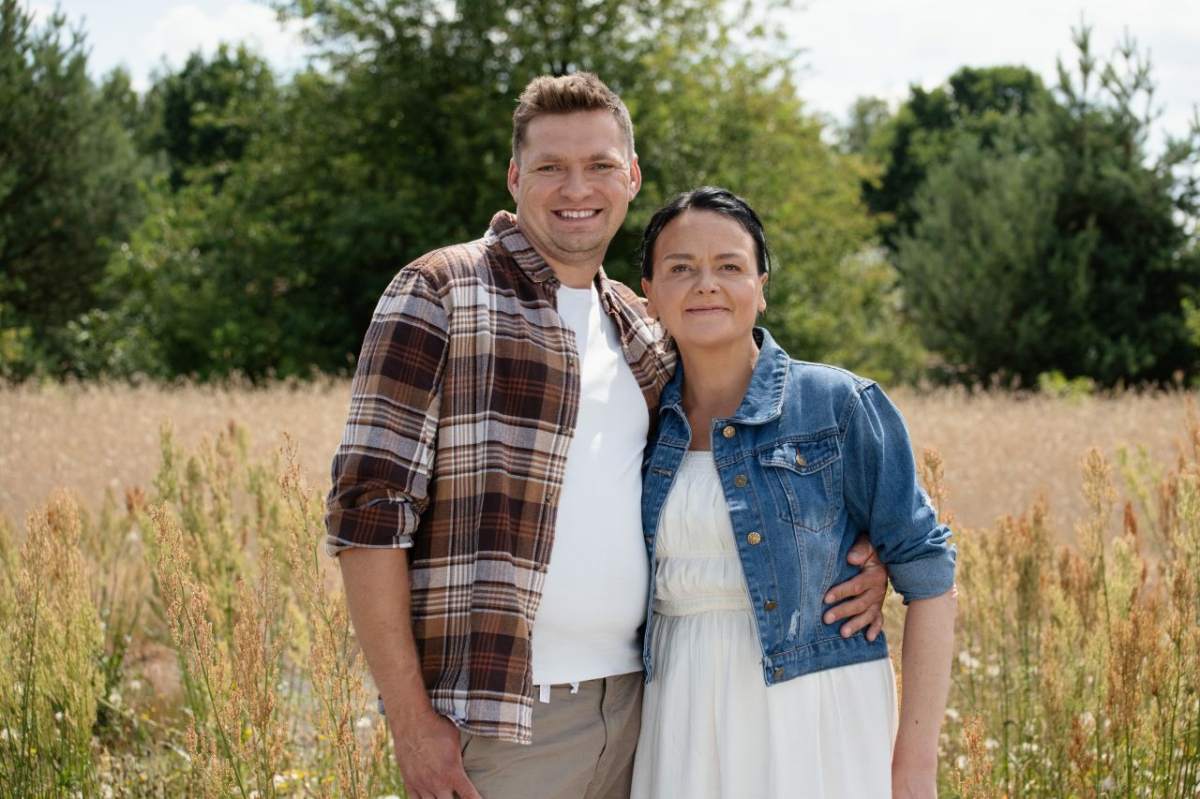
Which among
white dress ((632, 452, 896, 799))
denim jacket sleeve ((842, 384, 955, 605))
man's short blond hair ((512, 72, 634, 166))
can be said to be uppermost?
man's short blond hair ((512, 72, 634, 166))

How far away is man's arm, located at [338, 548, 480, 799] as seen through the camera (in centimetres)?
205

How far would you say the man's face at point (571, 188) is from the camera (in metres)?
2.41

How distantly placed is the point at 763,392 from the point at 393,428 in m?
0.78

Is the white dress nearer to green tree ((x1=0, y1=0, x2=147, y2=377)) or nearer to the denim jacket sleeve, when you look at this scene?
the denim jacket sleeve

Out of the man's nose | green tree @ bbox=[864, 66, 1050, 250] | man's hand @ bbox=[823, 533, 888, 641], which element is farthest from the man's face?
green tree @ bbox=[864, 66, 1050, 250]

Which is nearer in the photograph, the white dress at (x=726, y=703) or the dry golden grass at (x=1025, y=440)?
the white dress at (x=726, y=703)

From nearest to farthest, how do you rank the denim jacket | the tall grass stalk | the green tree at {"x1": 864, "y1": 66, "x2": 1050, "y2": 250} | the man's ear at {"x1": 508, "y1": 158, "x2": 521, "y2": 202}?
the denim jacket, the man's ear at {"x1": 508, "y1": 158, "x2": 521, "y2": 202}, the tall grass stalk, the green tree at {"x1": 864, "y1": 66, "x2": 1050, "y2": 250}

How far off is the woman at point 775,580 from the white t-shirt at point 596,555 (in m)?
0.05

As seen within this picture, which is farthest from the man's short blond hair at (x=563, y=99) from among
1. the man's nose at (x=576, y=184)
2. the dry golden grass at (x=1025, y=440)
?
the dry golden grass at (x=1025, y=440)

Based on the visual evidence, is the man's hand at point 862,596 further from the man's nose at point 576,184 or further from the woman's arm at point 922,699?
the man's nose at point 576,184

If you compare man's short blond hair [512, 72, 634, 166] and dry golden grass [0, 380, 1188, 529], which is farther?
dry golden grass [0, 380, 1188, 529]

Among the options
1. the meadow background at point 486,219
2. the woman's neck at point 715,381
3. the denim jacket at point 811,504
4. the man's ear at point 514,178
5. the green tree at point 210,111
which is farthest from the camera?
the green tree at point 210,111

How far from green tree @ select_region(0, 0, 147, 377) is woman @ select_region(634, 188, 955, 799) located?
1609cm

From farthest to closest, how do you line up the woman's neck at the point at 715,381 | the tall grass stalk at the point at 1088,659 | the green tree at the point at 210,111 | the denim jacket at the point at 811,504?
the green tree at the point at 210,111, the tall grass stalk at the point at 1088,659, the woman's neck at the point at 715,381, the denim jacket at the point at 811,504
